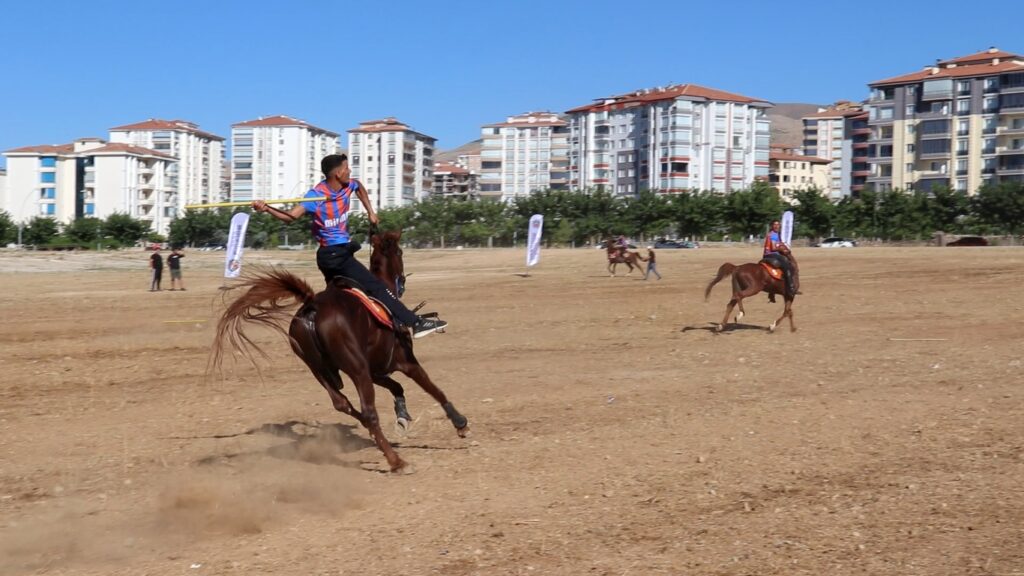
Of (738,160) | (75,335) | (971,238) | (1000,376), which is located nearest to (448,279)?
(75,335)

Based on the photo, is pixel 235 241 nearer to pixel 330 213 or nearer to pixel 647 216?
pixel 330 213

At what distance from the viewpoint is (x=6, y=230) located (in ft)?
333

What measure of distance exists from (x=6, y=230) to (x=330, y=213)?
102636 millimetres

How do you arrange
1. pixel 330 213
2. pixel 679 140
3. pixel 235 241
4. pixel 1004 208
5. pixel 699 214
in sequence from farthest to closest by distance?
1. pixel 679 140
2. pixel 699 214
3. pixel 1004 208
4. pixel 235 241
5. pixel 330 213

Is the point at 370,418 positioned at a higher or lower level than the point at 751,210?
lower

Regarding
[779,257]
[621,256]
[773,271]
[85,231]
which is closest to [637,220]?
[85,231]

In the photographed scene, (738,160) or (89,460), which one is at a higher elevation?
(738,160)

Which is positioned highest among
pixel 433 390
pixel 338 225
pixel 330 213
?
pixel 330 213

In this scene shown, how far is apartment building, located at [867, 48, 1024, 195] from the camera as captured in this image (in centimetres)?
13025

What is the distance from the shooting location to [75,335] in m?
22.6

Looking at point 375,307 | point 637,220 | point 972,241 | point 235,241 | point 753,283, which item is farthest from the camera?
point 637,220

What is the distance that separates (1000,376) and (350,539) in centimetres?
1067

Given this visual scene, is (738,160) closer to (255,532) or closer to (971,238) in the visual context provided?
(971,238)

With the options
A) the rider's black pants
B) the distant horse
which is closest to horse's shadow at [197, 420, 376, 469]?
the rider's black pants
